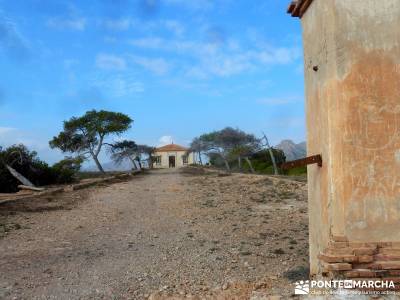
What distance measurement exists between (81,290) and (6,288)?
2.84 feet

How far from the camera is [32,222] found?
9984 mm

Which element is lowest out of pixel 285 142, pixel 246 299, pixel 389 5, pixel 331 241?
pixel 246 299

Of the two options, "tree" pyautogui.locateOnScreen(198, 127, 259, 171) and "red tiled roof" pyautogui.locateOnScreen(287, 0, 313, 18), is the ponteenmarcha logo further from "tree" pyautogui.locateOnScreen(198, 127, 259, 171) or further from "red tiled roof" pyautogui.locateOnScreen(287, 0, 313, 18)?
"tree" pyautogui.locateOnScreen(198, 127, 259, 171)

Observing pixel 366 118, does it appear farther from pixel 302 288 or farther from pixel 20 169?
pixel 20 169

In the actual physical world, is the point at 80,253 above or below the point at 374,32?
below

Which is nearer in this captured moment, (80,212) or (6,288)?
(6,288)

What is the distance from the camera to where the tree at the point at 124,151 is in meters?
44.5

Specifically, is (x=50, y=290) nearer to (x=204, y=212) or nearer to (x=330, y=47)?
(x=330, y=47)

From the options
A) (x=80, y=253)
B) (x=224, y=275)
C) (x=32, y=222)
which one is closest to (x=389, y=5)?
(x=224, y=275)

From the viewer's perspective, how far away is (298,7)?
479 cm

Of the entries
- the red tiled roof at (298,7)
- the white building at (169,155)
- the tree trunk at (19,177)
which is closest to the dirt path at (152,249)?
the red tiled roof at (298,7)

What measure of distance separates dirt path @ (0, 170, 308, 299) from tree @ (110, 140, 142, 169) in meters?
31.8

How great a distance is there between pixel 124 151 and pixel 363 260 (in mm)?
42932

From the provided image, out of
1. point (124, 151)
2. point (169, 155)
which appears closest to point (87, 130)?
point (124, 151)
